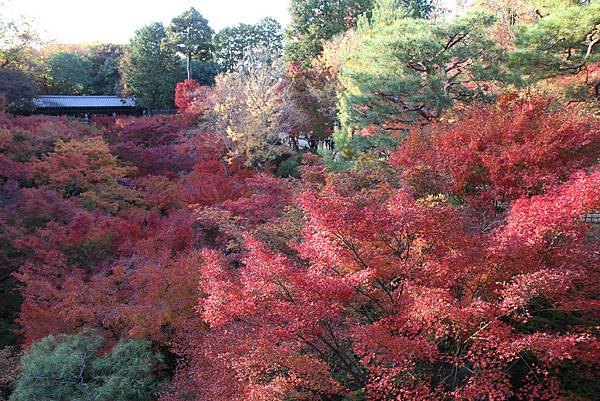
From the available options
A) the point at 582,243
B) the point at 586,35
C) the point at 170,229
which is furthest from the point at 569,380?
the point at 170,229

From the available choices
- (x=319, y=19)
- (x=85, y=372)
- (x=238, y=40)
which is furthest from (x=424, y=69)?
(x=238, y=40)

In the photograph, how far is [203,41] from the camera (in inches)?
1379

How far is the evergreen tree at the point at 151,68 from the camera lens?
32.1 m

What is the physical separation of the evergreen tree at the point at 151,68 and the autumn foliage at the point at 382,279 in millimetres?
20244

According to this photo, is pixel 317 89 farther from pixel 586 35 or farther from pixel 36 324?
pixel 36 324

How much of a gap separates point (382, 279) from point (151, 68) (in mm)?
29821

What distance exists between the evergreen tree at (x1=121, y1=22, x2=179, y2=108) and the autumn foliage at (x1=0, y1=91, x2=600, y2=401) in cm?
2024

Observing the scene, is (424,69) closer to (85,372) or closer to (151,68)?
(85,372)

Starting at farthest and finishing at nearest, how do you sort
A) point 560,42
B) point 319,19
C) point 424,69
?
1. point 319,19
2. point 424,69
3. point 560,42

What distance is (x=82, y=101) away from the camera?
34.6 metres

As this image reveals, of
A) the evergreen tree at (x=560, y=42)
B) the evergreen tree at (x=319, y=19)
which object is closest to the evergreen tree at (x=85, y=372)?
the evergreen tree at (x=560, y=42)

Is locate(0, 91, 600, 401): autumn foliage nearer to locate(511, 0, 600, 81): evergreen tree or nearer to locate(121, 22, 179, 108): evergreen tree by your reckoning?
locate(511, 0, 600, 81): evergreen tree

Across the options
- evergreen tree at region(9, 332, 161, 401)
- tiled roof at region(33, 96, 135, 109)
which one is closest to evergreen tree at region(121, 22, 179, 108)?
tiled roof at region(33, 96, 135, 109)

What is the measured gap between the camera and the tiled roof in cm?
3219
